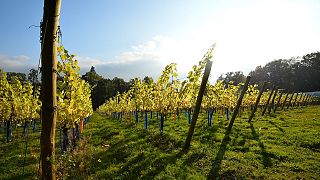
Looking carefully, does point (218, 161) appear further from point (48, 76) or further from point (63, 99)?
point (48, 76)

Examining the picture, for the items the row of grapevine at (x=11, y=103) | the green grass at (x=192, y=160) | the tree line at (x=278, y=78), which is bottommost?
the green grass at (x=192, y=160)

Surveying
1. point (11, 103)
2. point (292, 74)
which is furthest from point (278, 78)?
point (11, 103)

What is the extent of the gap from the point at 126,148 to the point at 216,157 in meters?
5.06

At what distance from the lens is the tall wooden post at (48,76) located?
13.9ft

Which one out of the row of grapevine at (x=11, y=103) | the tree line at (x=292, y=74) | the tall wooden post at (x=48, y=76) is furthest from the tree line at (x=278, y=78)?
the tall wooden post at (x=48, y=76)

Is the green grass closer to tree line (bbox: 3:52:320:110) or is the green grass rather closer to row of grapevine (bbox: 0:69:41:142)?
row of grapevine (bbox: 0:69:41:142)

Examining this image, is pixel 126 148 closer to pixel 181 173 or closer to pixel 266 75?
pixel 181 173

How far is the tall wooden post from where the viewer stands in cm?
425

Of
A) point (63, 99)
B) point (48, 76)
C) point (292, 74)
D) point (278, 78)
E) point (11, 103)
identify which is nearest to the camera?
point (48, 76)

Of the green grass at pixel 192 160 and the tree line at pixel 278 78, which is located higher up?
the tree line at pixel 278 78

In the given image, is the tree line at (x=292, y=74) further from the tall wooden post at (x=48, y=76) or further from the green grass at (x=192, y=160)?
the tall wooden post at (x=48, y=76)

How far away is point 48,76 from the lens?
427 cm

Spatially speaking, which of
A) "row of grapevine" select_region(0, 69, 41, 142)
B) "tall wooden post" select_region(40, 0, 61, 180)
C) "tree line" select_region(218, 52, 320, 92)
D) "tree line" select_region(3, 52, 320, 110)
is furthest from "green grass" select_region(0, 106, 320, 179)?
"tree line" select_region(218, 52, 320, 92)

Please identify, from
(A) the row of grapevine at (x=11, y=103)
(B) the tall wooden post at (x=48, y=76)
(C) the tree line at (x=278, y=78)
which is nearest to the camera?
(B) the tall wooden post at (x=48, y=76)
